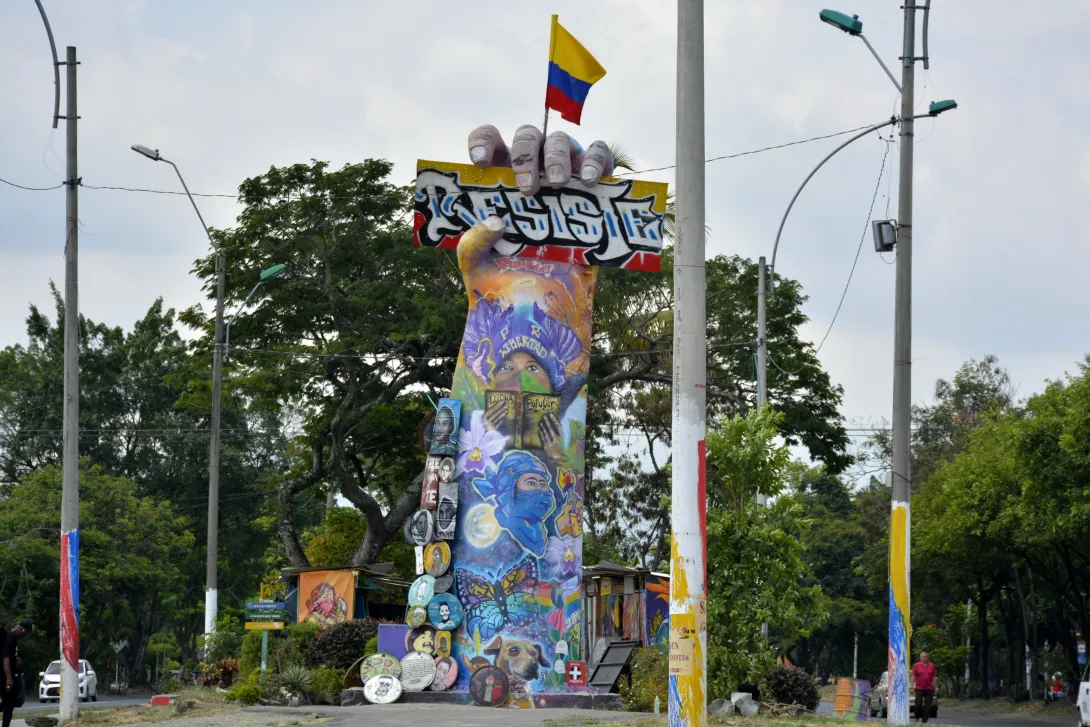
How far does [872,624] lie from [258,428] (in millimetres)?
33708

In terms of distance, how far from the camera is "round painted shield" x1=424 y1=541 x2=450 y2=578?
92.0 feet

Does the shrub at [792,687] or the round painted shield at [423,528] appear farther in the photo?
the round painted shield at [423,528]

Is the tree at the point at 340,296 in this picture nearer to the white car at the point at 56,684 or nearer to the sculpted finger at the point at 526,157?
the white car at the point at 56,684

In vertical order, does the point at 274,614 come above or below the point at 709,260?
below

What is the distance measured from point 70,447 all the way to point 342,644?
8285 millimetres

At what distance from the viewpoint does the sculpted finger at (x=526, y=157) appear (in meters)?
28.8

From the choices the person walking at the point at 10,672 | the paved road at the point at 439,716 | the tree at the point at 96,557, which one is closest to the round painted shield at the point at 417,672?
the paved road at the point at 439,716

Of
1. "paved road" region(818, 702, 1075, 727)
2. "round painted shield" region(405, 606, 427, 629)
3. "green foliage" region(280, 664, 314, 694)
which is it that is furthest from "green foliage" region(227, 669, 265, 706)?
"paved road" region(818, 702, 1075, 727)

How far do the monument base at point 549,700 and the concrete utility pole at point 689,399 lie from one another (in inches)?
553

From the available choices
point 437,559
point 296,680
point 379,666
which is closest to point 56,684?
point 296,680

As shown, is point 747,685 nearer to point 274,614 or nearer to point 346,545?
point 274,614

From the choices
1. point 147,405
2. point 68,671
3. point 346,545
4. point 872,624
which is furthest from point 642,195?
point 872,624

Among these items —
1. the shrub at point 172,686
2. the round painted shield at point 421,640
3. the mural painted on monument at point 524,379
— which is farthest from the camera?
the shrub at point 172,686

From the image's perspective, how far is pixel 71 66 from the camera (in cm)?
2509
